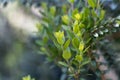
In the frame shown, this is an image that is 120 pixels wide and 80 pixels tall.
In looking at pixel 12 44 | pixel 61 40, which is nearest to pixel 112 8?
pixel 61 40

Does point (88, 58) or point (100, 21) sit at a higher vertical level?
point (100, 21)

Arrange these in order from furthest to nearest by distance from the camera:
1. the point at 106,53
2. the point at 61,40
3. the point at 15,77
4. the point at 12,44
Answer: the point at 12,44, the point at 15,77, the point at 106,53, the point at 61,40

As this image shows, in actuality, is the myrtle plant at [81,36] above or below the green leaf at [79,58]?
above

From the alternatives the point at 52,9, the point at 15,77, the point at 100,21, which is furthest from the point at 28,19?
the point at 100,21

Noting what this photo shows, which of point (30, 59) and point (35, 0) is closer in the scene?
point (35, 0)

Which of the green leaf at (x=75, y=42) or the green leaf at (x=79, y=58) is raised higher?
the green leaf at (x=75, y=42)

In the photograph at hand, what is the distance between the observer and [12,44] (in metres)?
2.22

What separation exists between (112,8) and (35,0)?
1.44 feet

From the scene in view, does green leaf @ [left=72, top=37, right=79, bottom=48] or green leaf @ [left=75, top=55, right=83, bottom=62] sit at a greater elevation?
green leaf @ [left=72, top=37, right=79, bottom=48]

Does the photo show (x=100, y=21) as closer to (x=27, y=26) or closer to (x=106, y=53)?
(x=106, y=53)

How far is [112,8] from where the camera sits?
1.32 meters

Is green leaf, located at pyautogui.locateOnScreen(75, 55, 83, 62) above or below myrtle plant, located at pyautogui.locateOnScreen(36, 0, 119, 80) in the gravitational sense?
below

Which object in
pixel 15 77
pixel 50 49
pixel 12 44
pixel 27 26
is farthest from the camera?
pixel 27 26

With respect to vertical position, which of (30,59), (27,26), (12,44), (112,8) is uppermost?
(27,26)
